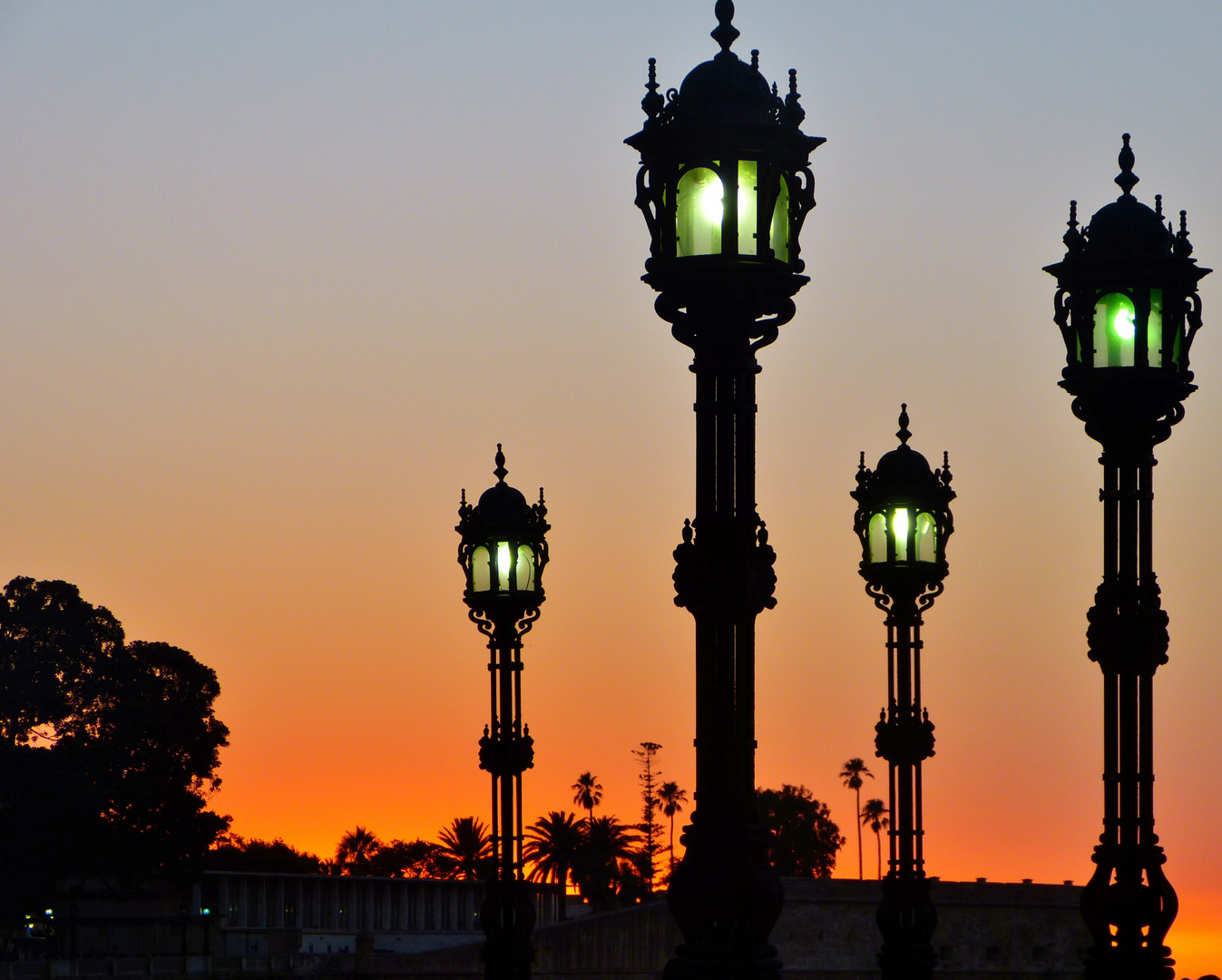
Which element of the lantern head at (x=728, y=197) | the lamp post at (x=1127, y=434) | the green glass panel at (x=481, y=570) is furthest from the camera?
the green glass panel at (x=481, y=570)

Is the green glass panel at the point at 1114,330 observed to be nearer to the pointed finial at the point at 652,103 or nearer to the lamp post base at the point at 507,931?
the pointed finial at the point at 652,103

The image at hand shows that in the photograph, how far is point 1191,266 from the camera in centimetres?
1814

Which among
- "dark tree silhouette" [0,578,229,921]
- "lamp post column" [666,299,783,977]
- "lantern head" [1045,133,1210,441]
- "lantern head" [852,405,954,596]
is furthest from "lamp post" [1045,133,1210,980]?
"dark tree silhouette" [0,578,229,921]

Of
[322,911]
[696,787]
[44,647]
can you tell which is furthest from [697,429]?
[322,911]

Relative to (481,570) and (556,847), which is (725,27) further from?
(556,847)

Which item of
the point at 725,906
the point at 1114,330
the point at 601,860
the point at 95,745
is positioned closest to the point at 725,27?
the point at 1114,330

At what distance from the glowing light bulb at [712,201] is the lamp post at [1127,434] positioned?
13.4 feet

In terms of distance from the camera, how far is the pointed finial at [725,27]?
1577 centimetres

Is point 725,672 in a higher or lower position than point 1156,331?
lower

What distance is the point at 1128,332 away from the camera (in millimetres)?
18031

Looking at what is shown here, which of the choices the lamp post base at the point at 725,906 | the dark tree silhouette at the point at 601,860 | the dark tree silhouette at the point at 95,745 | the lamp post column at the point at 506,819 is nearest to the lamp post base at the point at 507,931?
the lamp post column at the point at 506,819

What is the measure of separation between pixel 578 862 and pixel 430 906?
121 feet

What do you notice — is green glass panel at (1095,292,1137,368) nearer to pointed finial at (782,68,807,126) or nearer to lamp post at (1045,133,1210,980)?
lamp post at (1045,133,1210,980)

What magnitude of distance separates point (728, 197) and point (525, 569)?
12927mm
